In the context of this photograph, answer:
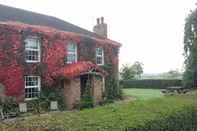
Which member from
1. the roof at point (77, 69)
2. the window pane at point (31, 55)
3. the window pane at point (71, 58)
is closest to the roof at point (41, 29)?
the window pane at point (71, 58)

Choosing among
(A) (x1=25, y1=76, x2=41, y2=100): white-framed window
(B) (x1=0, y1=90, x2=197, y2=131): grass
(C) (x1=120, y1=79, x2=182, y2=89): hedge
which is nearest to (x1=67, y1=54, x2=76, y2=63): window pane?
(A) (x1=25, y1=76, x2=41, y2=100): white-framed window

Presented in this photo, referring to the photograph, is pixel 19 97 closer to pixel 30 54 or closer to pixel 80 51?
pixel 30 54

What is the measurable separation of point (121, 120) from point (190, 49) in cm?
3171

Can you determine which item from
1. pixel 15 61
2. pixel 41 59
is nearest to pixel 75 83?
pixel 41 59

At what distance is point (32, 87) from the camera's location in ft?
77.8

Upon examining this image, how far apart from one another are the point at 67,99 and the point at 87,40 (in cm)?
625

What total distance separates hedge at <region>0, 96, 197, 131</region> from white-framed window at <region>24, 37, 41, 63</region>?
13.4 metres

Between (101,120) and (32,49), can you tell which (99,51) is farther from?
(101,120)

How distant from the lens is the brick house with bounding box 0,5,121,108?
22094 mm

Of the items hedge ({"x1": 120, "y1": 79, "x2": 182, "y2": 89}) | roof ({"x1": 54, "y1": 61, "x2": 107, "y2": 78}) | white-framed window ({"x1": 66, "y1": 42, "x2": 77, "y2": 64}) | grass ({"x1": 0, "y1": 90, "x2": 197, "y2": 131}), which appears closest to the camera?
grass ({"x1": 0, "y1": 90, "x2": 197, "y2": 131})

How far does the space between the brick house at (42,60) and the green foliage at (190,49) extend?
45.0 feet

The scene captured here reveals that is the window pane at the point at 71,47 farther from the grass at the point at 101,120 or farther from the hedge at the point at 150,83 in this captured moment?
the hedge at the point at 150,83

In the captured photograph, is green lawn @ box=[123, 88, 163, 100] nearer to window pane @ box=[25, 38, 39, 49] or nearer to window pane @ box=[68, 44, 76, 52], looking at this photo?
window pane @ box=[68, 44, 76, 52]

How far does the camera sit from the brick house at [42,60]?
22.1m
